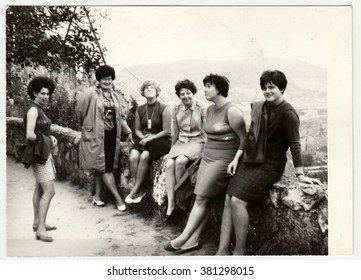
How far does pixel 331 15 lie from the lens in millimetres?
5652

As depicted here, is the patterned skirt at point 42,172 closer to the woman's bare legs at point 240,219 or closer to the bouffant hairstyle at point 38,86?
the bouffant hairstyle at point 38,86

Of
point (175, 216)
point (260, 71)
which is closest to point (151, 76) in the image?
point (260, 71)

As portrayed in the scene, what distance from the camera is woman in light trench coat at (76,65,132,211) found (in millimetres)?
5793

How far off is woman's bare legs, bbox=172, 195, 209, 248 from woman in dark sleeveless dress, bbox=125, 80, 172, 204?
0.65m

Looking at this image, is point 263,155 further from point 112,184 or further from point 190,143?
point 112,184

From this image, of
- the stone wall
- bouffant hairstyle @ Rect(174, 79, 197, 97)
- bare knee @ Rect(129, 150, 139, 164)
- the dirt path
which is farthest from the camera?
bare knee @ Rect(129, 150, 139, 164)

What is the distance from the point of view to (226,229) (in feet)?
17.7

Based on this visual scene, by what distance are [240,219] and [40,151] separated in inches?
90.1

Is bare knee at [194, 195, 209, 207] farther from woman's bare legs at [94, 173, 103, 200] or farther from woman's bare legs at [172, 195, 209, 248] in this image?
woman's bare legs at [94, 173, 103, 200]

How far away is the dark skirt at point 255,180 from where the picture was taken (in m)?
5.23

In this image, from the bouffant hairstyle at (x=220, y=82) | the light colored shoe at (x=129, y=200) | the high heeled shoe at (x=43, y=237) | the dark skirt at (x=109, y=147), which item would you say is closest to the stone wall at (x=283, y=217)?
the light colored shoe at (x=129, y=200)

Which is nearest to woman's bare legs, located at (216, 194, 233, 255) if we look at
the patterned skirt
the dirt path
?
the dirt path

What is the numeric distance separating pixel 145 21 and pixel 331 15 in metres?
2.03
